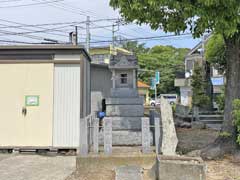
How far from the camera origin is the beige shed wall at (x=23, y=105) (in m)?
10.5

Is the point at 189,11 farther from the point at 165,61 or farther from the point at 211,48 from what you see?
the point at 165,61

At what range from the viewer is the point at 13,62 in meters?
10.8

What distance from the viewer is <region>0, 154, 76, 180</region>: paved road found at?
763 centimetres

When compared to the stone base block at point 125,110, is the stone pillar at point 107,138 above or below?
below

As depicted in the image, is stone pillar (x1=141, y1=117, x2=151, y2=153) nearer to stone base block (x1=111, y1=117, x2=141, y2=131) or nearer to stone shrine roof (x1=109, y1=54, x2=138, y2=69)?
stone base block (x1=111, y1=117, x2=141, y2=131)

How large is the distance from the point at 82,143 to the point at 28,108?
3.08m

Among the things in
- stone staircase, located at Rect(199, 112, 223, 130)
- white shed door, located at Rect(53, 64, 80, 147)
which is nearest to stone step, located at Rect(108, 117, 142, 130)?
white shed door, located at Rect(53, 64, 80, 147)

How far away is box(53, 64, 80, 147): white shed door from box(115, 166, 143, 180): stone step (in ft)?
10.4

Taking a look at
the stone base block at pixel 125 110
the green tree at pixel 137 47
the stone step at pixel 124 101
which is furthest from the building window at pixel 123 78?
the green tree at pixel 137 47

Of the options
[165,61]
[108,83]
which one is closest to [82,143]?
[108,83]

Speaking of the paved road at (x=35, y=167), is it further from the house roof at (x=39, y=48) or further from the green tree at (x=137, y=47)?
the green tree at (x=137, y=47)

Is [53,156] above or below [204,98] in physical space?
below

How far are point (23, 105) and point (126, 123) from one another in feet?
10.2

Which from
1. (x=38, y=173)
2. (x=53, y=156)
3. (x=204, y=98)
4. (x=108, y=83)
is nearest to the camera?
(x=38, y=173)
